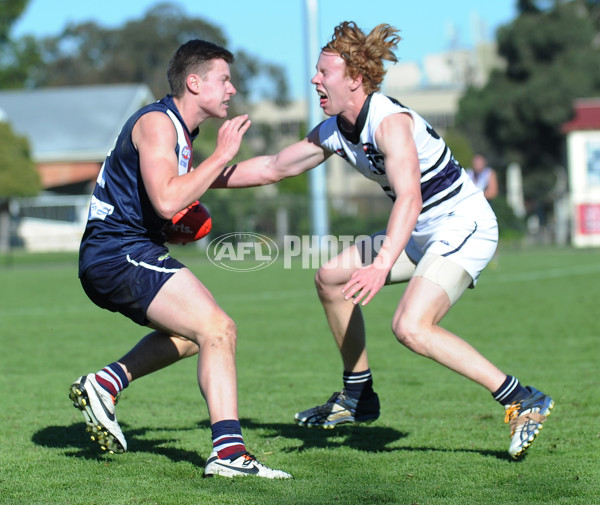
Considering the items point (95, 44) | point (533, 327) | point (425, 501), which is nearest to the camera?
point (425, 501)

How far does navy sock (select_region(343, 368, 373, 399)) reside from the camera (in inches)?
214

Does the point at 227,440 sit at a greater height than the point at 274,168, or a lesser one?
lesser

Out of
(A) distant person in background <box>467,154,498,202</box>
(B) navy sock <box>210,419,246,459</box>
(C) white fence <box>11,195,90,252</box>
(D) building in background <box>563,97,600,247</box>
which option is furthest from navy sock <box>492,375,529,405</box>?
(D) building in background <box>563,97,600,247</box>

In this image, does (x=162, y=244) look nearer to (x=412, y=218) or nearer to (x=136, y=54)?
(x=412, y=218)

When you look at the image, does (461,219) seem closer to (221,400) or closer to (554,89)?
(221,400)

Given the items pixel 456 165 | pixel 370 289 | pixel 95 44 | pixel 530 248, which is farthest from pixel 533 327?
pixel 95 44

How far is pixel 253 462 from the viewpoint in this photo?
4.39 m

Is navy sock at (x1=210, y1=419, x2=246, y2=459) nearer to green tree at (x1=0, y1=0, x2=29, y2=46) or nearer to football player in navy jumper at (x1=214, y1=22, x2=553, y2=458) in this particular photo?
football player in navy jumper at (x1=214, y1=22, x2=553, y2=458)

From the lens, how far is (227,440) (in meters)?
4.36

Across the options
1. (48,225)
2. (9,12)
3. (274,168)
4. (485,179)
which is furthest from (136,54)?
(274,168)

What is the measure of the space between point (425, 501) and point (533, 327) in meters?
6.53

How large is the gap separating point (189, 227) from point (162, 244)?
275 mm

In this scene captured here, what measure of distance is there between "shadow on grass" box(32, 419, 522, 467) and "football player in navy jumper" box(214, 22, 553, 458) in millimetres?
567

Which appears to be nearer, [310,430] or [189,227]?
[189,227]
